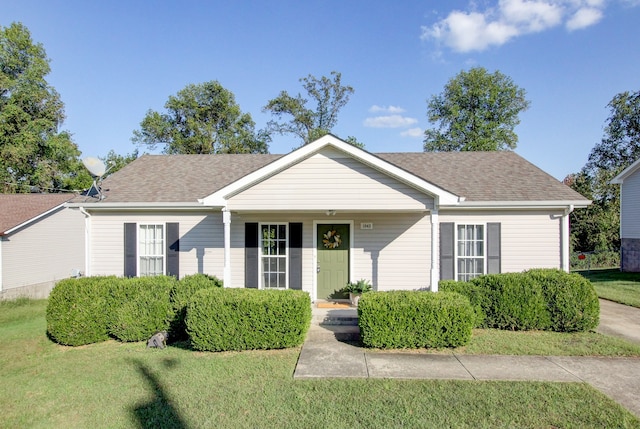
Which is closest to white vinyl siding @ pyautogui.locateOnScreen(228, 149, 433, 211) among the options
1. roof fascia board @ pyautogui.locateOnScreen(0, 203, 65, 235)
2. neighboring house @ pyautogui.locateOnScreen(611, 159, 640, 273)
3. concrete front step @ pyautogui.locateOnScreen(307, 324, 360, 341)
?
concrete front step @ pyautogui.locateOnScreen(307, 324, 360, 341)

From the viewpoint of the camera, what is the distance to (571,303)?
23.2ft

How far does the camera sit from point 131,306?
A: 22.8 ft

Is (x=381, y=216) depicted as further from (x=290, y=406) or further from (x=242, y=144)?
(x=242, y=144)

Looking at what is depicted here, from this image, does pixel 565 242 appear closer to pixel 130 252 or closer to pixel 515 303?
pixel 515 303

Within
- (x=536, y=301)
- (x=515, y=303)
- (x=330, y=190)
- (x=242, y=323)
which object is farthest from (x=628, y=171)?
(x=242, y=323)

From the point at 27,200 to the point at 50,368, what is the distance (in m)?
13.6

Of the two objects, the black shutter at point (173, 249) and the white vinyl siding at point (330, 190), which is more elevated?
the white vinyl siding at point (330, 190)

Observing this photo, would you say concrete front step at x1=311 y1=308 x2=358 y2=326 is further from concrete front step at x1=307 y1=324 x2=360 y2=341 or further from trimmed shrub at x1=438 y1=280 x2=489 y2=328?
trimmed shrub at x1=438 y1=280 x2=489 y2=328

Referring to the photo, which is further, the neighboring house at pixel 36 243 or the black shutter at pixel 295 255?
the neighboring house at pixel 36 243

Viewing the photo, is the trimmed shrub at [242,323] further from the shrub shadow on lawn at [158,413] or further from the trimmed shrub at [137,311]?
the shrub shadow on lawn at [158,413]

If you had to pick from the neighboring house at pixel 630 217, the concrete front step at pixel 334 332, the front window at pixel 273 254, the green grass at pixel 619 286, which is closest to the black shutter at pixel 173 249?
the front window at pixel 273 254

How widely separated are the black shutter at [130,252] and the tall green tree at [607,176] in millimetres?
28177

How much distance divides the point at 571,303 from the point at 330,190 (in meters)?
5.44

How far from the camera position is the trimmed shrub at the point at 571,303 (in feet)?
23.2
